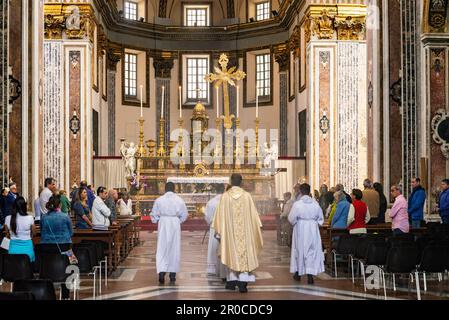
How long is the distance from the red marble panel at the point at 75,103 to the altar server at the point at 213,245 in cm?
1448

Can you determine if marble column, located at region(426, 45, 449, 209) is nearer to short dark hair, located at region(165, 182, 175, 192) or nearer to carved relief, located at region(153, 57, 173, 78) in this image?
short dark hair, located at region(165, 182, 175, 192)

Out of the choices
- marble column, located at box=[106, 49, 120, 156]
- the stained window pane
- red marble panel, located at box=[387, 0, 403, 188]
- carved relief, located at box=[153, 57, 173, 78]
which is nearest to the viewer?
red marble panel, located at box=[387, 0, 403, 188]

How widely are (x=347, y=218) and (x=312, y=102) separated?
1386cm

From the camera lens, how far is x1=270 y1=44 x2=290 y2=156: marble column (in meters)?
36.4

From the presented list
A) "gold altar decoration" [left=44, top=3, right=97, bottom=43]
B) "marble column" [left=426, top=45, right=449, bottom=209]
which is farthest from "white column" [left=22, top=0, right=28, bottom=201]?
"gold altar decoration" [left=44, top=3, right=97, bottom=43]

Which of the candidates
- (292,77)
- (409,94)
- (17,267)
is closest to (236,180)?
(17,267)

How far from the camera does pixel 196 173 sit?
30062 mm

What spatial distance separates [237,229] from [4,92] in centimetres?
640

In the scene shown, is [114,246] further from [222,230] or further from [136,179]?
[136,179]

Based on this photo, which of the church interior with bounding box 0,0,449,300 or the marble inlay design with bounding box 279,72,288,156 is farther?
the marble inlay design with bounding box 279,72,288,156

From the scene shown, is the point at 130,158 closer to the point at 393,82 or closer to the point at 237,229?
the point at 393,82

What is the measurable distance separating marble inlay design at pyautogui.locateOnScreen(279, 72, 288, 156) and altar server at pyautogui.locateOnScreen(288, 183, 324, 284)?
22.5 m

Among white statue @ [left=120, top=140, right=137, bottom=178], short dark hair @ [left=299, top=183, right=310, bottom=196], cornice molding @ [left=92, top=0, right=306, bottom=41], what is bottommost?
short dark hair @ [left=299, top=183, right=310, bottom=196]
